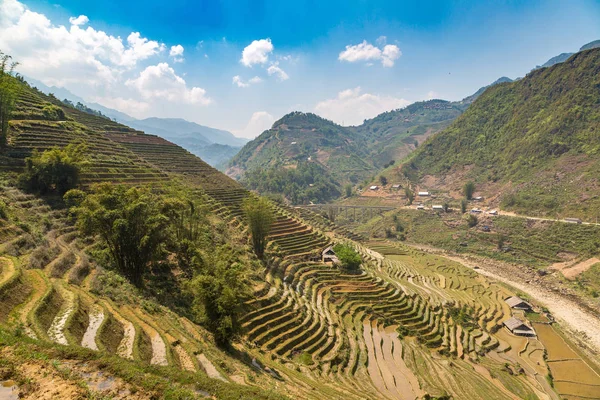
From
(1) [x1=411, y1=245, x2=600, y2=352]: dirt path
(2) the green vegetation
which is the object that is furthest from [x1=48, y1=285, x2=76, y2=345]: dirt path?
(2) the green vegetation

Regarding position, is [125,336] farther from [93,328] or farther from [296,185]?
[296,185]

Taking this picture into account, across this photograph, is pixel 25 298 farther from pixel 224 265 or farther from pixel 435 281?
pixel 435 281

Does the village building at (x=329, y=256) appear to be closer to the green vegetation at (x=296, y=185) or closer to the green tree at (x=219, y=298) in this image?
the green tree at (x=219, y=298)

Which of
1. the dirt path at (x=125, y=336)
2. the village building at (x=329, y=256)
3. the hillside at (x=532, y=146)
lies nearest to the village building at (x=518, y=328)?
the village building at (x=329, y=256)

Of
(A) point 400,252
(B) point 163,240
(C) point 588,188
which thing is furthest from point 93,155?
(C) point 588,188

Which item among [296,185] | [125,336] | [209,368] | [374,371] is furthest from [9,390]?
[296,185]

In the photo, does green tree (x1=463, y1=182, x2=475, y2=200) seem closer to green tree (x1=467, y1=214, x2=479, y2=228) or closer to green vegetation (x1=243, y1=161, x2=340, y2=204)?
green tree (x1=467, y1=214, x2=479, y2=228)
